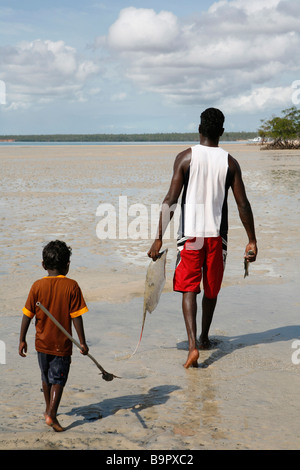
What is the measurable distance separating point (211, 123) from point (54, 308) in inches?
76.4

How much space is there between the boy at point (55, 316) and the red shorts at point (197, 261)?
128 centimetres

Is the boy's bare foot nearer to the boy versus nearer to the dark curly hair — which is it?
the boy

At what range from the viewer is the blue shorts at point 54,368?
3.29 metres

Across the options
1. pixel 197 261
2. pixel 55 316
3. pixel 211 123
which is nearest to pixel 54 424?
pixel 55 316

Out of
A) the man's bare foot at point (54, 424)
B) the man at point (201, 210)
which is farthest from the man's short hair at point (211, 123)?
the man's bare foot at point (54, 424)

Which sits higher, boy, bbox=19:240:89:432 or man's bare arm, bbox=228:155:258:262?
man's bare arm, bbox=228:155:258:262

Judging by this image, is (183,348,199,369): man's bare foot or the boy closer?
the boy

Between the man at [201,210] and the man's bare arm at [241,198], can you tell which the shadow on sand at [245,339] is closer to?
the man at [201,210]

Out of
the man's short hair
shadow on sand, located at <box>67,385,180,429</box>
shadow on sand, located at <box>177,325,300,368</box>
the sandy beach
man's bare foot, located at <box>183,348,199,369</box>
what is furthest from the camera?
shadow on sand, located at <box>177,325,300,368</box>

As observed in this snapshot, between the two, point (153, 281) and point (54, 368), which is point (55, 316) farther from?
point (153, 281)

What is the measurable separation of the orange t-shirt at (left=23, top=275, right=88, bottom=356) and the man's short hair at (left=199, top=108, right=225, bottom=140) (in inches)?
68.1

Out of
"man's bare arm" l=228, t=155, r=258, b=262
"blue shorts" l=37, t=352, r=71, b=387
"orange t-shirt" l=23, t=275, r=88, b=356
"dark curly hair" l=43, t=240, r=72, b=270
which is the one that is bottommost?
"blue shorts" l=37, t=352, r=71, b=387

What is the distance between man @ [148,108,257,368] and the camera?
14.0 feet

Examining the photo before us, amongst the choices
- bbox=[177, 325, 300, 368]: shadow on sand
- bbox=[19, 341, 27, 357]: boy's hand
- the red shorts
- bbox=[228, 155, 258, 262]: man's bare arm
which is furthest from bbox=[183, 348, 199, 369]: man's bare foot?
bbox=[19, 341, 27, 357]: boy's hand
